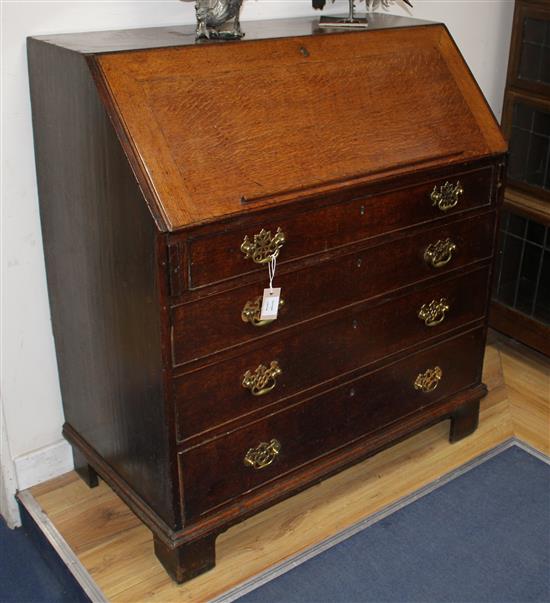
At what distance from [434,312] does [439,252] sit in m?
0.18

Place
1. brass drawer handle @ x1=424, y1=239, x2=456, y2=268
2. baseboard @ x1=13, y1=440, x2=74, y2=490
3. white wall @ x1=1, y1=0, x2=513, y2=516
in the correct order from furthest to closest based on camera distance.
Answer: baseboard @ x1=13, y1=440, x2=74, y2=490 → brass drawer handle @ x1=424, y1=239, x2=456, y2=268 → white wall @ x1=1, y1=0, x2=513, y2=516

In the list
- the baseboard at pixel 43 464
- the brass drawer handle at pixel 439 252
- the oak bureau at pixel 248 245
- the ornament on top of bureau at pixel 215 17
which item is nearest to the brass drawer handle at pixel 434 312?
the oak bureau at pixel 248 245

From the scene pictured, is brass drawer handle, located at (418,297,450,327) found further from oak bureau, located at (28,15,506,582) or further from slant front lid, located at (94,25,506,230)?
slant front lid, located at (94,25,506,230)

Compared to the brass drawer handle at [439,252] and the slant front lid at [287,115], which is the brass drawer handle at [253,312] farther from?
the brass drawer handle at [439,252]

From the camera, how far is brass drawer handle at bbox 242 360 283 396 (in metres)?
1.91

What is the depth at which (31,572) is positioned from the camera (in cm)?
213

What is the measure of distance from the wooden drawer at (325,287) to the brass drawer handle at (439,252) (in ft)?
0.04

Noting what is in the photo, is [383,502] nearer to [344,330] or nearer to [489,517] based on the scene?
[489,517]

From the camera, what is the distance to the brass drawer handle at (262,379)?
6.27ft

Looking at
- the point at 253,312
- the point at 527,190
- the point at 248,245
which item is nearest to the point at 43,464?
the point at 253,312

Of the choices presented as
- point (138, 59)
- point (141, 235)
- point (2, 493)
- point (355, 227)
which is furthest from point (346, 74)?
point (2, 493)

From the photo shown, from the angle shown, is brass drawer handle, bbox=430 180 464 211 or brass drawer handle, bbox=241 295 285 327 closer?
brass drawer handle, bbox=241 295 285 327

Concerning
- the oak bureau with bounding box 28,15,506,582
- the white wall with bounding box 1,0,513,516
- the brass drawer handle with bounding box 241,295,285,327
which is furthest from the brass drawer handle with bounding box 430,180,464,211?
the white wall with bounding box 1,0,513,516

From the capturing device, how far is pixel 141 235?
5.51 ft
